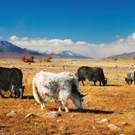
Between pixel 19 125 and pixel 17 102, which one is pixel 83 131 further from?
pixel 17 102

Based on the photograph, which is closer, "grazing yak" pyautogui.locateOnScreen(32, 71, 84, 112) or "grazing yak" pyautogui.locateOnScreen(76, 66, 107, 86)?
"grazing yak" pyautogui.locateOnScreen(32, 71, 84, 112)

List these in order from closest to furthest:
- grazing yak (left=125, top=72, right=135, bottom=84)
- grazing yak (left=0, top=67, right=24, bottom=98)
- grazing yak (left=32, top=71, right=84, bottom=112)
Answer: grazing yak (left=32, top=71, right=84, bottom=112) → grazing yak (left=0, top=67, right=24, bottom=98) → grazing yak (left=125, top=72, right=135, bottom=84)

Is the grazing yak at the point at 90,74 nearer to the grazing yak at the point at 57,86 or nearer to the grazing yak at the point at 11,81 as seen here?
the grazing yak at the point at 11,81

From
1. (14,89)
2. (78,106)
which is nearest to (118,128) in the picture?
(78,106)

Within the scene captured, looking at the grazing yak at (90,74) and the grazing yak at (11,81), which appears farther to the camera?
the grazing yak at (90,74)

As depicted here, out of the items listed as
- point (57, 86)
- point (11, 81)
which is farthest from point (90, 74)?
point (57, 86)

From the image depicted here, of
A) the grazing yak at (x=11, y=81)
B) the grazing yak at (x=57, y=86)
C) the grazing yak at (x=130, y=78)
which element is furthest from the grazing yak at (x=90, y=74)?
the grazing yak at (x=57, y=86)

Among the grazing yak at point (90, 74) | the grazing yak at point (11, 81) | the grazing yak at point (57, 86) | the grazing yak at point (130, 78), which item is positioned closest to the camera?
the grazing yak at point (57, 86)

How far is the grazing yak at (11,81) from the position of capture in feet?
82.3

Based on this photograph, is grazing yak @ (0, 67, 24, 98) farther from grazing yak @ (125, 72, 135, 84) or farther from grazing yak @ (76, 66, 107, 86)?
grazing yak @ (125, 72, 135, 84)

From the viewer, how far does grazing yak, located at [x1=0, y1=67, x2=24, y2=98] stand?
2508cm

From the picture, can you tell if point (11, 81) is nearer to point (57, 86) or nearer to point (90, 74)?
point (57, 86)

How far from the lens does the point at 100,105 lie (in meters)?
23.3

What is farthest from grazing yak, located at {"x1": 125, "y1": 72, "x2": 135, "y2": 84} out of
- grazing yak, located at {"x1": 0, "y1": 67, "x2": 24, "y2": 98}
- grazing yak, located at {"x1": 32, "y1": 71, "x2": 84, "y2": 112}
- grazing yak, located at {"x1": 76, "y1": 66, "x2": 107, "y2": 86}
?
grazing yak, located at {"x1": 32, "y1": 71, "x2": 84, "y2": 112}
